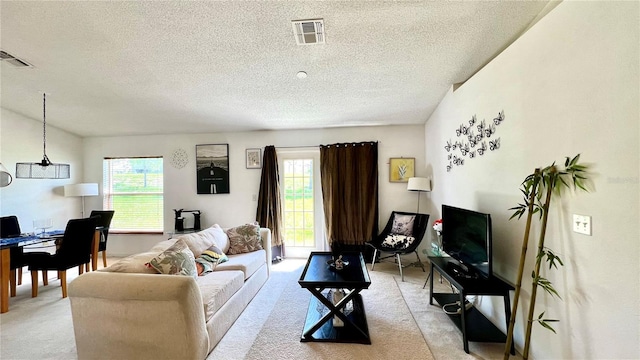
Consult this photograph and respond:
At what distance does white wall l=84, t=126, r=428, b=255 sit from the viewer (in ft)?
14.3

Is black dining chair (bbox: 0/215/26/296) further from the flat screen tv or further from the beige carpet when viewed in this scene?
the flat screen tv

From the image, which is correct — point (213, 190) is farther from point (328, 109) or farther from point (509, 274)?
point (509, 274)

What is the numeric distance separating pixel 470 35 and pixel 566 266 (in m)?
1.94

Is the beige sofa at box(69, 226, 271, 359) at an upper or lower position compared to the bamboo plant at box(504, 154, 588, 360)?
lower

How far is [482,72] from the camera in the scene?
237cm

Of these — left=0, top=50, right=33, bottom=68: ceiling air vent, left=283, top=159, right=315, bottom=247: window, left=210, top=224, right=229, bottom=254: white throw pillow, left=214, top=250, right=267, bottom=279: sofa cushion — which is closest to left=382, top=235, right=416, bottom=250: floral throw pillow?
left=283, top=159, right=315, bottom=247: window

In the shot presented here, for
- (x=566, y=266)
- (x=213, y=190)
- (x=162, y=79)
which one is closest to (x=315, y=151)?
(x=213, y=190)

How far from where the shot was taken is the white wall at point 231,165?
14.3 ft

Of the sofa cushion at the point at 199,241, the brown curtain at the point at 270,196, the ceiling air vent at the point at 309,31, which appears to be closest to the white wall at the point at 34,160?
the sofa cushion at the point at 199,241

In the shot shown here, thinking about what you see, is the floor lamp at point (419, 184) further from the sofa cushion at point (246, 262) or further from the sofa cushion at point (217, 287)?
the sofa cushion at point (217, 287)

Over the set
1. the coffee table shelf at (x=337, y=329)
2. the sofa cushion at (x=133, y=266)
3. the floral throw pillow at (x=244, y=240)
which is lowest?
the coffee table shelf at (x=337, y=329)

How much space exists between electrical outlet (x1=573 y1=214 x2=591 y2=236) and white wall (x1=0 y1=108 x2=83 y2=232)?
6.68 meters

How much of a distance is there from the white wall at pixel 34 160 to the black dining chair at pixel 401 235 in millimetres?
5542

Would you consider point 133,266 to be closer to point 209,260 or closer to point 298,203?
point 209,260
